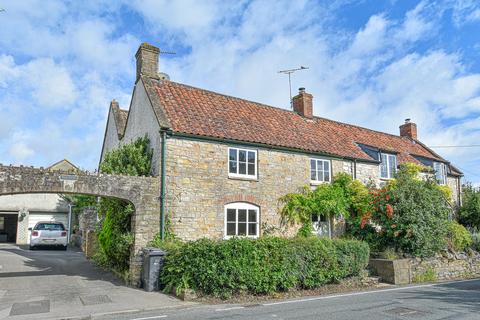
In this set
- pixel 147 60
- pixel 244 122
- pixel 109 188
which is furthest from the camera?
pixel 244 122

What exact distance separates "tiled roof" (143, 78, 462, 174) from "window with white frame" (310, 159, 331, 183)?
1.85 ft

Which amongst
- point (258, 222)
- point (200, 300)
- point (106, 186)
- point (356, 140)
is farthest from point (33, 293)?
point (356, 140)

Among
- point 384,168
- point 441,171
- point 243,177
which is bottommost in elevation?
point 243,177

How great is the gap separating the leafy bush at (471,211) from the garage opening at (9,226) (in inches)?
1365

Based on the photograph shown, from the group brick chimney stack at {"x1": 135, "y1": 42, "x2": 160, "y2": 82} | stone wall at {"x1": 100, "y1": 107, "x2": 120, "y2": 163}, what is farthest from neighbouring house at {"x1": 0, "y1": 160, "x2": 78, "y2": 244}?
brick chimney stack at {"x1": 135, "y1": 42, "x2": 160, "y2": 82}

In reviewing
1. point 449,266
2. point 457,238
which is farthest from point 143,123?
point 457,238

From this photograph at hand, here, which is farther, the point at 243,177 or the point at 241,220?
the point at 243,177

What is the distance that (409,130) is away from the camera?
3206 centimetres

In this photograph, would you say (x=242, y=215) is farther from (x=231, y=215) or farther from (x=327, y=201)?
(x=327, y=201)

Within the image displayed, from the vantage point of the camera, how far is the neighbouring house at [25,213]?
1226 inches

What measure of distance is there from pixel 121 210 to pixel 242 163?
535 centimetres

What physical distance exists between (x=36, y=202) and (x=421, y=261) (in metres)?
28.4

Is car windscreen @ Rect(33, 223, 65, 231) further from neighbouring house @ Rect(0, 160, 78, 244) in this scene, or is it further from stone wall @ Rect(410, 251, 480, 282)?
stone wall @ Rect(410, 251, 480, 282)

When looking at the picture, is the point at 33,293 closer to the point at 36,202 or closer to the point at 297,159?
the point at 297,159
